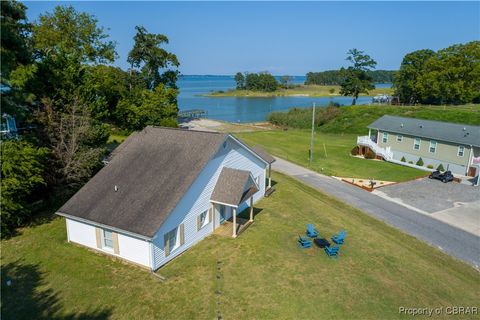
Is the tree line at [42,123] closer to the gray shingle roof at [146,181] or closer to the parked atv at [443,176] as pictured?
the gray shingle roof at [146,181]

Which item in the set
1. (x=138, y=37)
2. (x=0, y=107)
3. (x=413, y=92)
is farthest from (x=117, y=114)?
(x=413, y=92)

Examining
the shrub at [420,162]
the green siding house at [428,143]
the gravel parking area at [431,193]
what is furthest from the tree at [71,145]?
the shrub at [420,162]

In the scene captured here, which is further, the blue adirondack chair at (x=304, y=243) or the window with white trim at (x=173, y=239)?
the blue adirondack chair at (x=304, y=243)

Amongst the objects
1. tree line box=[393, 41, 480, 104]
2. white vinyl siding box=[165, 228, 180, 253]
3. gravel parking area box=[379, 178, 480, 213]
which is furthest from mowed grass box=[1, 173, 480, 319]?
tree line box=[393, 41, 480, 104]

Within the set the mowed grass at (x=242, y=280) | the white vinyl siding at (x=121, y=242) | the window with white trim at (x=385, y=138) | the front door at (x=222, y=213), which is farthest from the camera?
the window with white trim at (x=385, y=138)

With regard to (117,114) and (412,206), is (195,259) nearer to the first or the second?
(412,206)

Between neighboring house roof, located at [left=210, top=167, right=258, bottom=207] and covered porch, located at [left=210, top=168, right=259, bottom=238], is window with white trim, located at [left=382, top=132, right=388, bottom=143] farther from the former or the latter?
neighboring house roof, located at [left=210, top=167, right=258, bottom=207]

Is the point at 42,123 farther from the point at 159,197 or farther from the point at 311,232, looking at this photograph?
the point at 311,232

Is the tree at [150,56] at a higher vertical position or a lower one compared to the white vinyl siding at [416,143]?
higher
